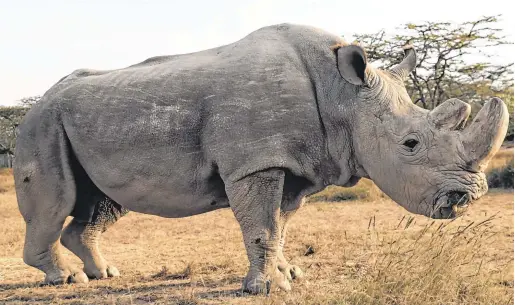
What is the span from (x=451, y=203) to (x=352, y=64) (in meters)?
1.35

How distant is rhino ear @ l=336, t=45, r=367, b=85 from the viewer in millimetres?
4602

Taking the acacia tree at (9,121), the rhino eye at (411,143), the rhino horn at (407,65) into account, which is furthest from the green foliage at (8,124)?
the rhino eye at (411,143)

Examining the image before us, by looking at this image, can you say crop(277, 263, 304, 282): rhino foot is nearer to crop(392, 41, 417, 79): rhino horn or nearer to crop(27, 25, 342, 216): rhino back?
crop(27, 25, 342, 216): rhino back

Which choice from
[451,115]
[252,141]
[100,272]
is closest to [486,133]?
[451,115]

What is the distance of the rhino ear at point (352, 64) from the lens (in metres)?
4.60

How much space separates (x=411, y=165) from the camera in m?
4.41

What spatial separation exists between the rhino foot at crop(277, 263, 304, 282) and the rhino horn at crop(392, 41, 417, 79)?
6.88 ft

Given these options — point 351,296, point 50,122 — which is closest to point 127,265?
point 50,122

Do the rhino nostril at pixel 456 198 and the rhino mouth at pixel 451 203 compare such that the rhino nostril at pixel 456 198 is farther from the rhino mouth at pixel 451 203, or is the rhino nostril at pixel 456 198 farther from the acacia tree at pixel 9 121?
the acacia tree at pixel 9 121

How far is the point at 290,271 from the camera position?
18.3 feet

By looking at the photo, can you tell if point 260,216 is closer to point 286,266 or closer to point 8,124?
point 286,266

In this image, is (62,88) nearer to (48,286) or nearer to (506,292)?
(48,286)

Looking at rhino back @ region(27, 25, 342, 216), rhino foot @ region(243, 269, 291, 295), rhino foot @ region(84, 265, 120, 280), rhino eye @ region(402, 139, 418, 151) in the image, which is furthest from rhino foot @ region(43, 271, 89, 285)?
rhino eye @ region(402, 139, 418, 151)

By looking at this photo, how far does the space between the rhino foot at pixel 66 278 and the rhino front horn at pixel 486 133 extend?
148 inches
